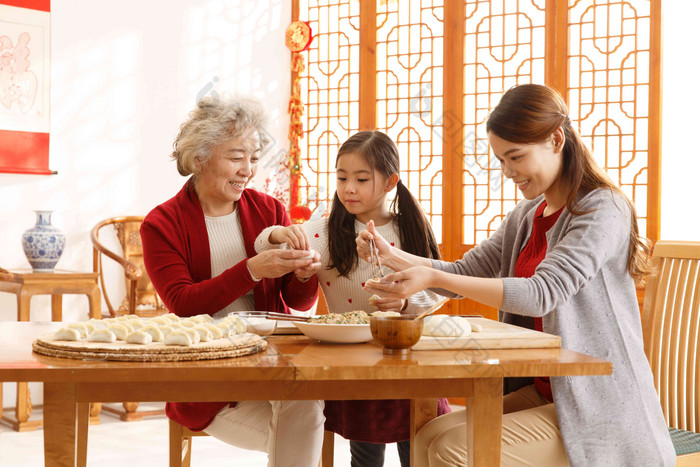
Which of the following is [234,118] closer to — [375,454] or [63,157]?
[375,454]

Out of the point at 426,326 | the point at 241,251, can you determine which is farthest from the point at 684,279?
the point at 241,251

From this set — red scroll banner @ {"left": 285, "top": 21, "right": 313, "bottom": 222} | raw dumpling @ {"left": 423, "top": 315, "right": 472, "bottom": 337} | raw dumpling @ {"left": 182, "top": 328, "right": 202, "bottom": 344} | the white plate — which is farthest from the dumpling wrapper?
red scroll banner @ {"left": 285, "top": 21, "right": 313, "bottom": 222}

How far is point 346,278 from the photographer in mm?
2340

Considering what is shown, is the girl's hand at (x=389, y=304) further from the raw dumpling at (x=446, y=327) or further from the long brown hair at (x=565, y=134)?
the long brown hair at (x=565, y=134)

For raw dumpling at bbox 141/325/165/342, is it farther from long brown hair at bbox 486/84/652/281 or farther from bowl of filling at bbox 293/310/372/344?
long brown hair at bbox 486/84/652/281

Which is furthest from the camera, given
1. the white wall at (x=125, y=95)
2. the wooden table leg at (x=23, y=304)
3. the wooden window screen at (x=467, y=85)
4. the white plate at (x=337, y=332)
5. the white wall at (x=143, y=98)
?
the white wall at (x=125, y=95)

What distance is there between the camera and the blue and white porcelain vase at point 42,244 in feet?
13.4

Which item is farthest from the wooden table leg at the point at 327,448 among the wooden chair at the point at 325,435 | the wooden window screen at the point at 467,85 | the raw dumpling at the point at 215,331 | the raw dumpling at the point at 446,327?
the wooden window screen at the point at 467,85

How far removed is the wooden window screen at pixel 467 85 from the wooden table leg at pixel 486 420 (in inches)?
110

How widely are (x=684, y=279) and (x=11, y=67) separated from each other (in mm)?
3755

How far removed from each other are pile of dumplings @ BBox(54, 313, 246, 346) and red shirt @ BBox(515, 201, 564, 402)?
0.81m

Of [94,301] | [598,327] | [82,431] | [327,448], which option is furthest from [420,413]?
[94,301]

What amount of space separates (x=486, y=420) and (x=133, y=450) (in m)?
2.57

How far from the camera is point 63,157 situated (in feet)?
14.9
